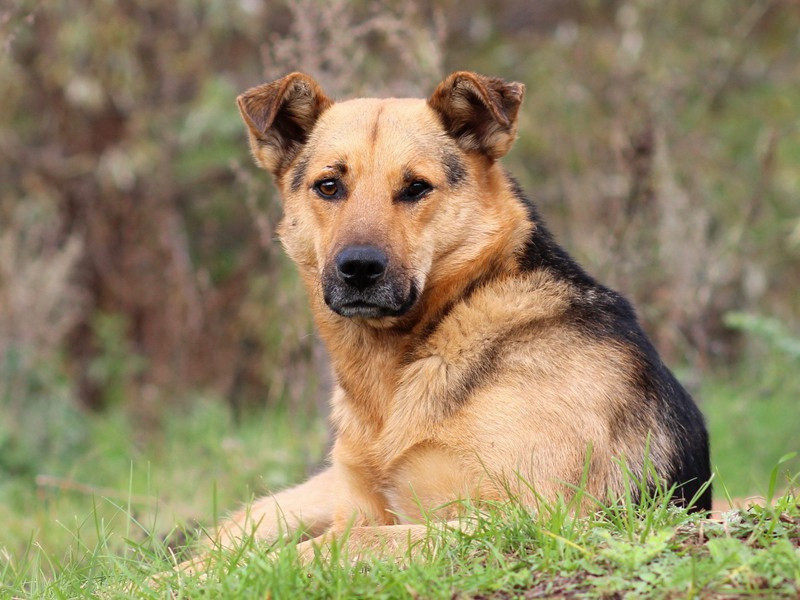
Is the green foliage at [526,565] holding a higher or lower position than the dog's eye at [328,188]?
lower

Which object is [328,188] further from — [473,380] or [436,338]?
[473,380]

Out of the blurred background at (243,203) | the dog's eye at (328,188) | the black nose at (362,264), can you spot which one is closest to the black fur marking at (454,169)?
the dog's eye at (328,188)

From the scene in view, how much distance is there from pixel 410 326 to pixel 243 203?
7292mm

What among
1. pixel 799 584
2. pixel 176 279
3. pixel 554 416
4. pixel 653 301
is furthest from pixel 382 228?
pixel 176 279

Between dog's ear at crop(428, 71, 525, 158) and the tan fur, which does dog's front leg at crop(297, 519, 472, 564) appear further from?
dog's ear at crop(428, 71, 525, 158)

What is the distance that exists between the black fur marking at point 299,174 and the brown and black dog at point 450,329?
1 cm

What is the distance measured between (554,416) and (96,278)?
27.2ft

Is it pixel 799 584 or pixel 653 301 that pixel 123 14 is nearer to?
pixel 653 301

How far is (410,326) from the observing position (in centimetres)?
423

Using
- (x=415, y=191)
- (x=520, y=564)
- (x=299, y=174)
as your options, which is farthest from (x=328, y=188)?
(x=520, y=564)

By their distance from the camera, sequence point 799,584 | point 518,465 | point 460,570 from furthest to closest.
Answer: point 518,465, point 460,570, point 799,584

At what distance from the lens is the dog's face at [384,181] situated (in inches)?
158

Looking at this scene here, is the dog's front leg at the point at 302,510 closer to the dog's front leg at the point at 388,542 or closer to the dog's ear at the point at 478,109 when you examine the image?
the dog's front leg at the point at 388,542

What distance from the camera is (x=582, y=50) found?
10336mm
